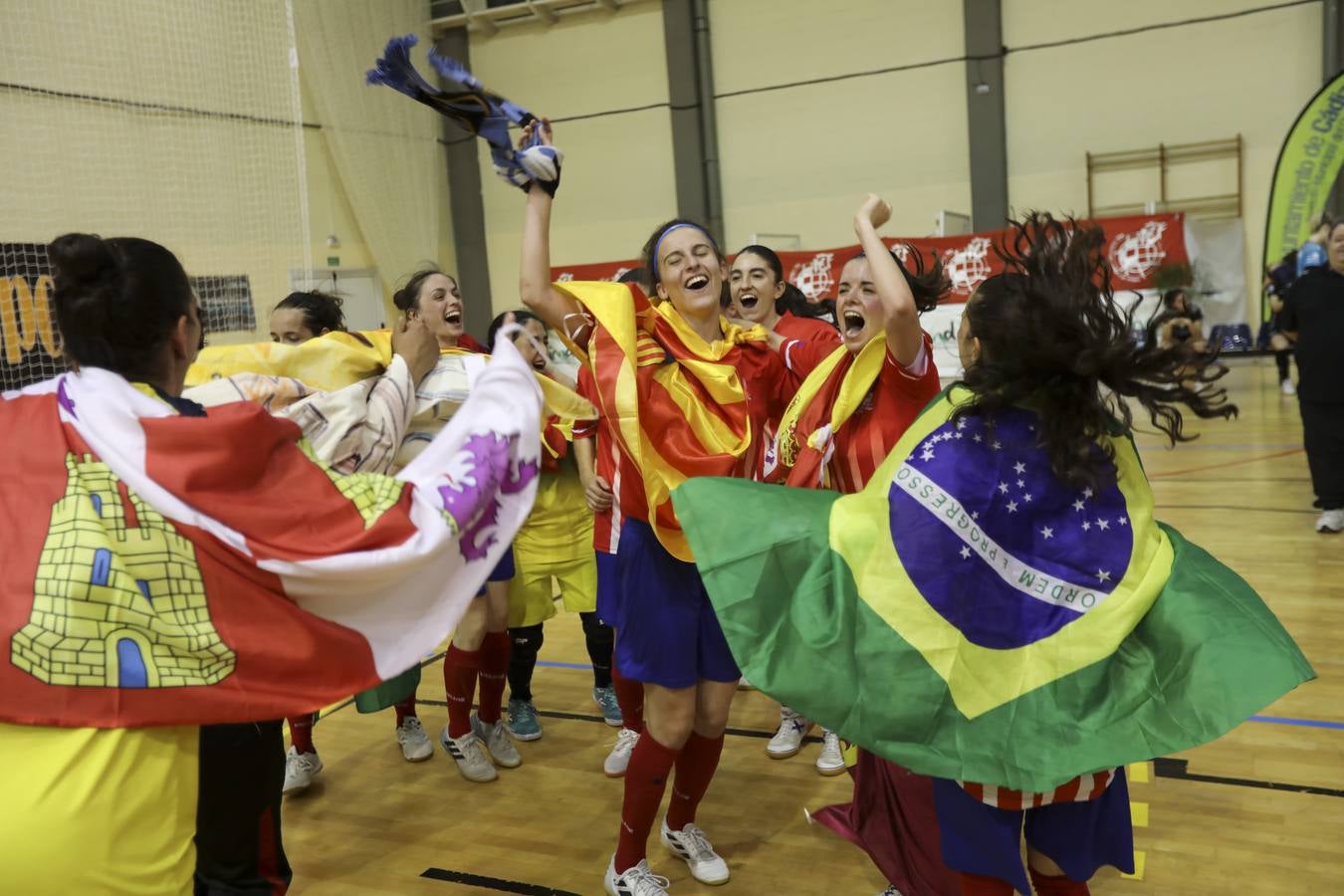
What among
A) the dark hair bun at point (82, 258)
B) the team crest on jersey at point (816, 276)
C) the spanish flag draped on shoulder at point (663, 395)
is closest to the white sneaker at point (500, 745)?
the spanish flag draped on shoulder at point (663, 395)

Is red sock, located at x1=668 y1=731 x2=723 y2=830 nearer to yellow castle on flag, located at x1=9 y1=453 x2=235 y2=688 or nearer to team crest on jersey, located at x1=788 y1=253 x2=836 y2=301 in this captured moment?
yellow castle on flag, located at x1=9 y1=453 x2=235 y2=688

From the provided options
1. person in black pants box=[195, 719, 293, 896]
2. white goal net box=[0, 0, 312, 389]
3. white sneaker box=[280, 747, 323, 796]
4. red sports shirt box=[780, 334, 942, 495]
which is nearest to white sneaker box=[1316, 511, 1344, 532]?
red sports shirt box=[780, 334, 942, 495]

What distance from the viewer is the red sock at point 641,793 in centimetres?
275

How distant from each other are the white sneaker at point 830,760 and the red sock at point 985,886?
1.53 meters

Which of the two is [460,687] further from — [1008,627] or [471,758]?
[1008,627]

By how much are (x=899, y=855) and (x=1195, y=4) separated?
1362 cm

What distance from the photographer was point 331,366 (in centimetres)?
255

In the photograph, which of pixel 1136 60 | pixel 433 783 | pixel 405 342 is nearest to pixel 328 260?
pixel 1136 60

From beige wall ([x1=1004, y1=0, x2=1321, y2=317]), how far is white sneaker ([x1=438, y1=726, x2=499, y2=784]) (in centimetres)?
1153

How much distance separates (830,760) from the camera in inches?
143

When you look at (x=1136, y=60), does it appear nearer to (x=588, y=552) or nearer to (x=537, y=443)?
(x=588, y=552)

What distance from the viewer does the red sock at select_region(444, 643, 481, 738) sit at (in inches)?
150

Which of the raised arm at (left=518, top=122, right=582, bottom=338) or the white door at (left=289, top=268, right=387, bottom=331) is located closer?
the raised arm at (left=518, top=122, right=582, bottom=338)

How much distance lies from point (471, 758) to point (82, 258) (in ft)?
8.37
